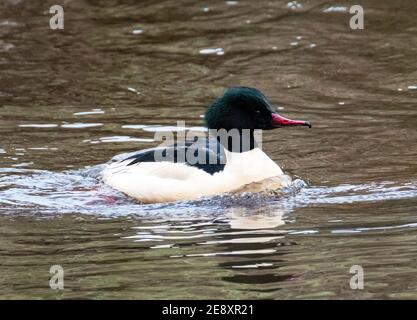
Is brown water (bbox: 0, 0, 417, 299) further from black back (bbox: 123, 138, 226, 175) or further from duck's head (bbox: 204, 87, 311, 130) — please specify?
duck's head (bbox: 204, 87, 311, 130)

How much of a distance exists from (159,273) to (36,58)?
31.3 feet

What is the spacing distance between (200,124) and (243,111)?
2.68 metres

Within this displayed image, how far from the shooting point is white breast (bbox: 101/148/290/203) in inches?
423

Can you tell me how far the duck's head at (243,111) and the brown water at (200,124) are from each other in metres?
0.73

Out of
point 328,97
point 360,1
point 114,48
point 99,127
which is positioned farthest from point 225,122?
point 360,1

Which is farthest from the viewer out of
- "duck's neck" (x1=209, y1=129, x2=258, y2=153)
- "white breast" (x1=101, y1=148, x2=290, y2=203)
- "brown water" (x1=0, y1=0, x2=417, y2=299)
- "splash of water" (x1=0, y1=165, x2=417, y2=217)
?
"duck's neck" (x1=209, y1=129, x2=258, y2=153)

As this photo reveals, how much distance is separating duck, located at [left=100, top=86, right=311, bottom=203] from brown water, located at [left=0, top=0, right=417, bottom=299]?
8.4 inches

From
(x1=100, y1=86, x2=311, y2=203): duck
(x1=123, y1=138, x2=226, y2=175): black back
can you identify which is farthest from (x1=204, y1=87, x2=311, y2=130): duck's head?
(x1=123, y1=138, x2=226, y2=175): black back

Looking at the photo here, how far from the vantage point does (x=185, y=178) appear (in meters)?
10.8

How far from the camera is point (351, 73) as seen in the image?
15852mm

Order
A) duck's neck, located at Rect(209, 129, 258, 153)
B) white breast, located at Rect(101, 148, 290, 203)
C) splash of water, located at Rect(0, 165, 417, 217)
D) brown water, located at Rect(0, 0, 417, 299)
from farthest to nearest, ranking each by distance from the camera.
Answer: duck's neck, located at Rect(209, 129, 258, 153) < white breast, located at Rect(101, 148, 290, 203) < splash of water, located at Rect(0, 165, 417, 217) < brown water, located at Rect(0, 0, 417, 299)

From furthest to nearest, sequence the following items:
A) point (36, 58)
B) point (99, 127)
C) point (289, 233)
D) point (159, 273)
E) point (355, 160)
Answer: point (36, 58) → point (99, 127) → point (355, 160) → point (289, 233) → point (159, 273)

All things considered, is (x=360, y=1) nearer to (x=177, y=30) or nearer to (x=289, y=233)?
(x=177, y=30)

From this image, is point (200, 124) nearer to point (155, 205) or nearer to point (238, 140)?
point (238, 140)
